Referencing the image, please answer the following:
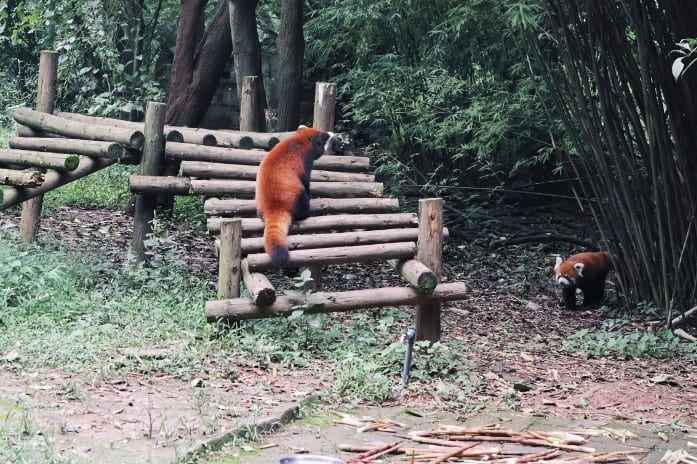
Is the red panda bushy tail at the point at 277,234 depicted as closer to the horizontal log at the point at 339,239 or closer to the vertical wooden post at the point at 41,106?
the horizontal log at the point at 339,239

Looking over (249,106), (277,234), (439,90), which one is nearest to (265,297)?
(277,234)

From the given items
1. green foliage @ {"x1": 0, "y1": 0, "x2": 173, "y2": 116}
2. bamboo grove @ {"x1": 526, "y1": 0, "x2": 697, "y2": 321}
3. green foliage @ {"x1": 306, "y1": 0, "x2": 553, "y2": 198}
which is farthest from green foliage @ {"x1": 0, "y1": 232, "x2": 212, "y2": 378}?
green foliage @ {"x1": 0, "y1": 0, "x2": 173, "y2": 116}

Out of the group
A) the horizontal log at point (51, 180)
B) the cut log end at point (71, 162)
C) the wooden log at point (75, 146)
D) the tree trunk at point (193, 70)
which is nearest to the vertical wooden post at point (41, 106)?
the wooden log at point (75, 146)

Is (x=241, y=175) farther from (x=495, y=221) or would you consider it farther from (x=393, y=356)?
(x=495, y=221)

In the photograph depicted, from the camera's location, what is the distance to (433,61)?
26.9 feet

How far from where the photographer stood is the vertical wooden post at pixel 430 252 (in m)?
4.89

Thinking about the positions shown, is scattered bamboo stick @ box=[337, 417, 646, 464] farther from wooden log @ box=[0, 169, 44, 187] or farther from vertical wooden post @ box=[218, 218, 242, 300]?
wooden log @ box=[0, 169, 44, 187]

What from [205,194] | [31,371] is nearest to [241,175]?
[205,194]

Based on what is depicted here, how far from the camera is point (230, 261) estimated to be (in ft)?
15.3

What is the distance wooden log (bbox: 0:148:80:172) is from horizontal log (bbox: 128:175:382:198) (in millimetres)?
612

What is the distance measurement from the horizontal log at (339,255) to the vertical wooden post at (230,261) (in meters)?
0.08

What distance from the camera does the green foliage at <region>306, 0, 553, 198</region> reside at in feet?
24.5

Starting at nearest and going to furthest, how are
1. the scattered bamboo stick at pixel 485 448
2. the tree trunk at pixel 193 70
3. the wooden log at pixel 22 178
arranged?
the scattered bamboo stick at pixel 485 448
the wooden log at pixel 22 178
the tree trunk at pixel 193 70

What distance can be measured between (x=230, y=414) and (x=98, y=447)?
0.62m
